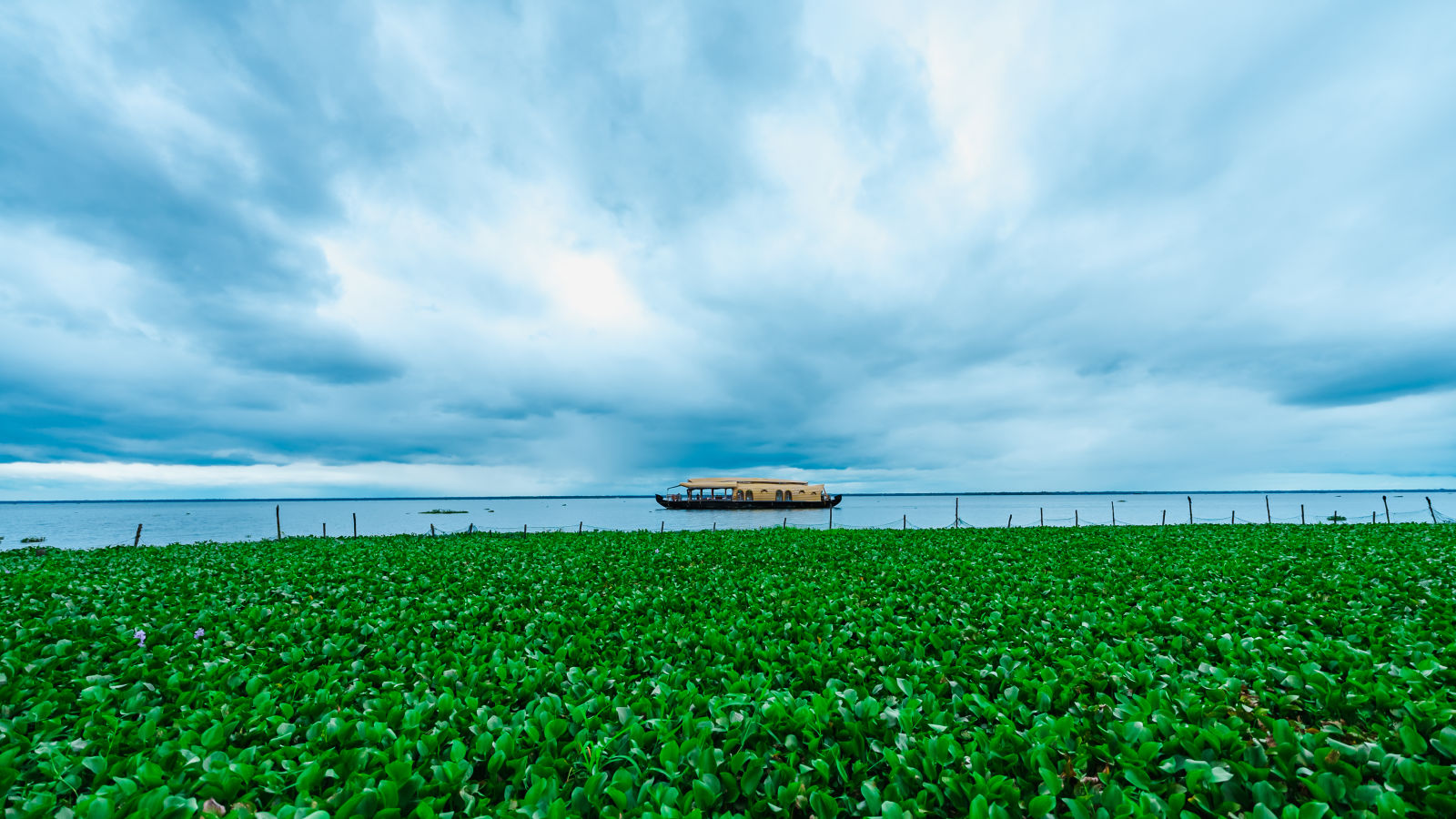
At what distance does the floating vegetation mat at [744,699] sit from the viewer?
119 inches

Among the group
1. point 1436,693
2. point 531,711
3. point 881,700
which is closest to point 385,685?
point 531,711

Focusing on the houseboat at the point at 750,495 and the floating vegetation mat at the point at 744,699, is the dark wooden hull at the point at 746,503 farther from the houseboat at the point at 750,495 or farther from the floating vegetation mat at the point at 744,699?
the floating vegetation mat at the point at 744,699

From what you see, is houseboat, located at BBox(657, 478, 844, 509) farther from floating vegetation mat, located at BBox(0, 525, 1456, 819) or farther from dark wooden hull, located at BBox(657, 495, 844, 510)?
floating vegetation mat, located at BBox(0, 525, 1456, 819)

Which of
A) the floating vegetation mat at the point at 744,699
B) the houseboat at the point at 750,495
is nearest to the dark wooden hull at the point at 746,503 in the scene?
the houseboat at the point at 750,495

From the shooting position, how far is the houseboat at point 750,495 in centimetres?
6662

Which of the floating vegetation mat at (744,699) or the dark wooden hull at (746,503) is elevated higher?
the floating vegetation mat at (744,699)

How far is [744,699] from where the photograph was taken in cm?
423

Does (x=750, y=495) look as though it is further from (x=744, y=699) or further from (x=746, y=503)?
(x=744, y=699)

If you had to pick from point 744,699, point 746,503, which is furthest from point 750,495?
point 744,699

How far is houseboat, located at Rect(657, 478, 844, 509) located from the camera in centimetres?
6662

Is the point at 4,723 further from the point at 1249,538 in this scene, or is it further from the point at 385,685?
the point at 1249,538

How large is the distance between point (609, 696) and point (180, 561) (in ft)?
49.2

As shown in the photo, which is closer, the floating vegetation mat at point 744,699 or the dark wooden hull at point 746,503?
the floating vegetation mat at point 744,699

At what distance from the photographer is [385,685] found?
15.5ft
